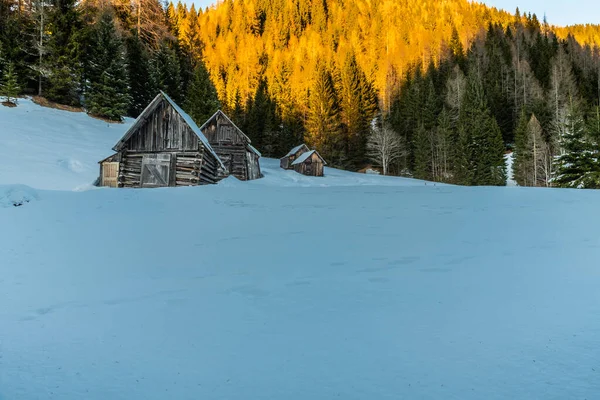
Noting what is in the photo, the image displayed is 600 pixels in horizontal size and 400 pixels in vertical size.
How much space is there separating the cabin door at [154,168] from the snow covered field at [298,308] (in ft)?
38.8

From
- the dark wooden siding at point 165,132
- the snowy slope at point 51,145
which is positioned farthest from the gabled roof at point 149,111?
the snowy slope at point 51,145

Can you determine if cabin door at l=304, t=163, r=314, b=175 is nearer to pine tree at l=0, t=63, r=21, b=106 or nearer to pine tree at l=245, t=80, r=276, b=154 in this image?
pine tree at l=245, t=80, r=276, b=154

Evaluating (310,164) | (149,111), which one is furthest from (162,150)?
(310,164)

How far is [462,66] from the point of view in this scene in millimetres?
80625

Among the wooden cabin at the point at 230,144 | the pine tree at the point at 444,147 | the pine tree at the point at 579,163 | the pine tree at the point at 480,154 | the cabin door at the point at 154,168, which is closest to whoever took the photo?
the cabin door at the point at 154,168

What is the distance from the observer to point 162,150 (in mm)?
24922

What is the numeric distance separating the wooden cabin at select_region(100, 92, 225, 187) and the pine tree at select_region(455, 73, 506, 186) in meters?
40.6

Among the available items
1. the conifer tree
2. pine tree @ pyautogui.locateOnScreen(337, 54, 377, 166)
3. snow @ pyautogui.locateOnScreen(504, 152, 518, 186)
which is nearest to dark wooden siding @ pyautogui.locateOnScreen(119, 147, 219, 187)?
the conifer tree

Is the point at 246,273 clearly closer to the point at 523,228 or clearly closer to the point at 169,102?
the point at 523,228

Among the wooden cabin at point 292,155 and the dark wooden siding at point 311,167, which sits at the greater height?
the wooden cabin at point 292,155

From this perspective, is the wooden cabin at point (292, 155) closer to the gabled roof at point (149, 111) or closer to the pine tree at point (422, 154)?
the pine tree at point (422, 154)

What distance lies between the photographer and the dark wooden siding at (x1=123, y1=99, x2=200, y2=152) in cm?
2469

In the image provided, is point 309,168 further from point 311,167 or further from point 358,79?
point 358,79

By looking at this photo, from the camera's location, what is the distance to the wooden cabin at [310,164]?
51.5 m
